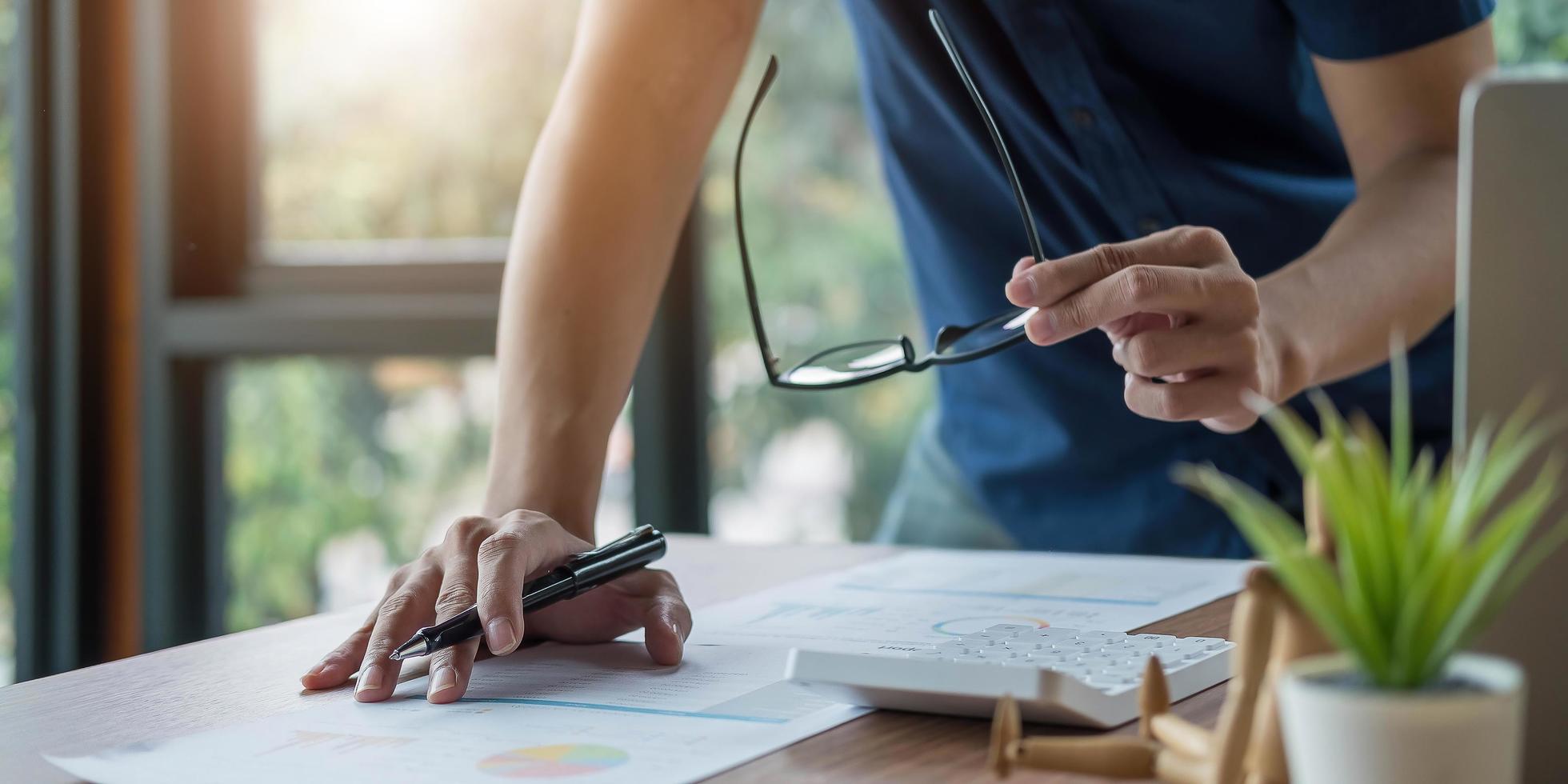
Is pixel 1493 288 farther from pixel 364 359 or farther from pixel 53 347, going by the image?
pixel 53 347

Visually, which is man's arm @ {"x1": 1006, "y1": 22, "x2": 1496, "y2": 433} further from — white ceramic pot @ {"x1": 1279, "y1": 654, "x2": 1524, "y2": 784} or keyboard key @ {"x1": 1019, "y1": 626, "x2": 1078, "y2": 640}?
white ceramic pot @ {"x1": 1279, "y1": 654, "x2": 1524, "y2": 784}

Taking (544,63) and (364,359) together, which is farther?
(364,359)

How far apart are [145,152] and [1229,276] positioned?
2201mm

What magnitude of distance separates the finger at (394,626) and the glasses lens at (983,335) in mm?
341

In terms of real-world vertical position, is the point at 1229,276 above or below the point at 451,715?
above

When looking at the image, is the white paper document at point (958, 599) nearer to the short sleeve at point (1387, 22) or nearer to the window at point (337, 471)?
the short sleeve at point (1387, 22)

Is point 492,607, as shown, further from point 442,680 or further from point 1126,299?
point 1126,299

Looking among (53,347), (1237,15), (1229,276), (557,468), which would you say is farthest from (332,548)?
(1229,276)

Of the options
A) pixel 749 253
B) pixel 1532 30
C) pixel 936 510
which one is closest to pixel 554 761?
pixel 749 253

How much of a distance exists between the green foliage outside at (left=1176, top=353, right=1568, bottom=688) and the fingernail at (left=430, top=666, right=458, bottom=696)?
44 cm

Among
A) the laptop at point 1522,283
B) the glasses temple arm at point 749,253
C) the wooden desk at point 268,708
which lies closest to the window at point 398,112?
the glasses temple arm at point 749,253

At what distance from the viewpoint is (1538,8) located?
5.03 ft

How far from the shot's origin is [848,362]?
958 millimetres

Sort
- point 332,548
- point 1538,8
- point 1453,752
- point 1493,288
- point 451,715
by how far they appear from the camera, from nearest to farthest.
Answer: point 1453,752 < point 1493,288 < point 451,715 < point 1538,8 < point 332,548
